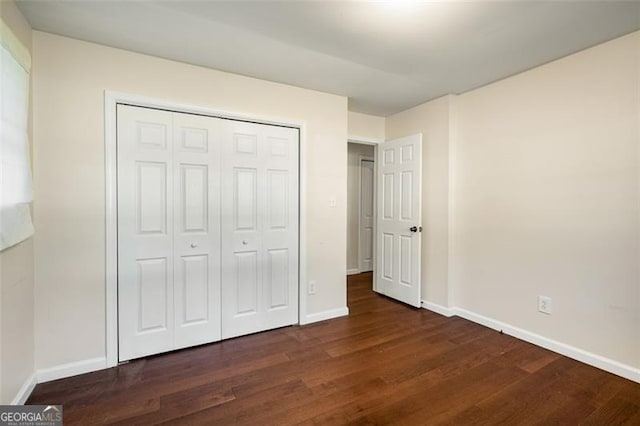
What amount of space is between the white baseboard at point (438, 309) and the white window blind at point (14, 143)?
3.46 m

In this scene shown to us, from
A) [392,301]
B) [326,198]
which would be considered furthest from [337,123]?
[392,301]

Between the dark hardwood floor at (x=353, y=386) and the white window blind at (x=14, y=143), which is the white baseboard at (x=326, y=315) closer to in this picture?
the dark hardwood floor at (x=353, y=386)

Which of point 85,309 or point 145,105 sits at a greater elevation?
point 145,105

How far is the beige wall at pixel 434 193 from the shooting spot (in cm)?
316

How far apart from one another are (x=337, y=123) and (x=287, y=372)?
2317 mm

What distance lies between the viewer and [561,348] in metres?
2.33

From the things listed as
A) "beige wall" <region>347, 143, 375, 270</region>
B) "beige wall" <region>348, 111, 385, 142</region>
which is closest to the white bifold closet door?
"beige wall" <region>348, 111, 385, 142</region>

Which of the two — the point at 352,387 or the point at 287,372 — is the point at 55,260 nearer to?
the point at 287,372

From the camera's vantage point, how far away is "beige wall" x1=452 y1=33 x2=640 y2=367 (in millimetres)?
2023

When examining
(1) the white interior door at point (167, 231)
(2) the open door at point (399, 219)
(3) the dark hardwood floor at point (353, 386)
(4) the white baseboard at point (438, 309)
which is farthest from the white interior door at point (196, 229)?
→ (4) the white baseboard at point (438, 309)

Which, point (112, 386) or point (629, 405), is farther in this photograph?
point (112, 386)

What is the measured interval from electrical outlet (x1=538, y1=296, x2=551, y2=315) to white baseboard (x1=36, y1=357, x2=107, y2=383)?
3.42m

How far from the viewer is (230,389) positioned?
190cm

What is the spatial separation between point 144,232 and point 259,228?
909 mm
